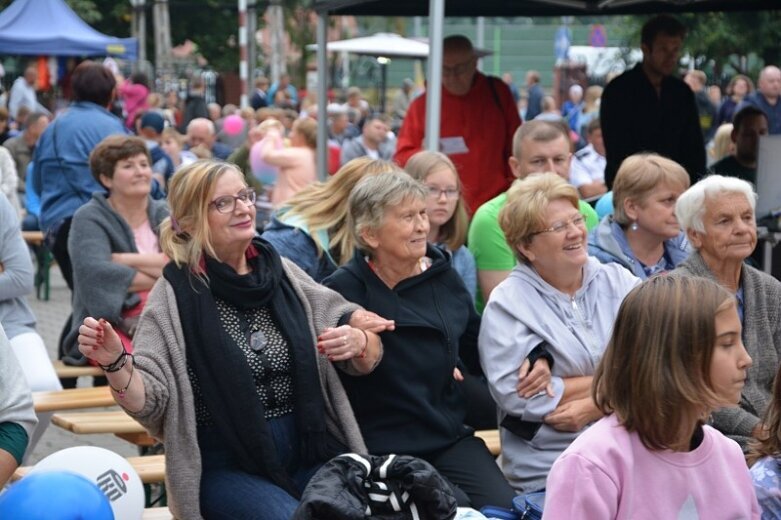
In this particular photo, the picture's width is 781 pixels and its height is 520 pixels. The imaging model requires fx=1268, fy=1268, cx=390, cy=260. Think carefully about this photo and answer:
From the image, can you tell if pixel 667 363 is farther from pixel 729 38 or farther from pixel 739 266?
pixel 729 38

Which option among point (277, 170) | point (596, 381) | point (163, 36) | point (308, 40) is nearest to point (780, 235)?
point (596, 381)

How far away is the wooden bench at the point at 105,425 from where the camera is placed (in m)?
5.25

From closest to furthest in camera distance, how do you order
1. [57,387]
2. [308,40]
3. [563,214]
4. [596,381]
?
[596,381], [563,214], [57,387], [308,40]

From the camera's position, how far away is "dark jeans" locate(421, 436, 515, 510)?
4219 millimetres

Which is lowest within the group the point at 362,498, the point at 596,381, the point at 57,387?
the point at 57,387

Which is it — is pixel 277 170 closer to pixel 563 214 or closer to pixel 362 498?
pixel 563 214

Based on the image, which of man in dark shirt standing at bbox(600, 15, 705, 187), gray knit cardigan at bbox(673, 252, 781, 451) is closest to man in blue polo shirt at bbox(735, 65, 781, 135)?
man in dark shirt standing at bbox(600, 15, 705, 187)

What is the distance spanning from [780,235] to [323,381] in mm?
2841

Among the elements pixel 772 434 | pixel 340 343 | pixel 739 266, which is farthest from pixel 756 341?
pixel 340 343

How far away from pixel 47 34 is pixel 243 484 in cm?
1797

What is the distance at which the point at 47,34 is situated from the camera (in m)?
20.6

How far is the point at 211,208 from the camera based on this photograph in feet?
13.4

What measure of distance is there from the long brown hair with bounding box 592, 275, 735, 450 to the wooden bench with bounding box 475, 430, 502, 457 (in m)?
2.02

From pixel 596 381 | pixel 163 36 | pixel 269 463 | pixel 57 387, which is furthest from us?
pixel 163 36
